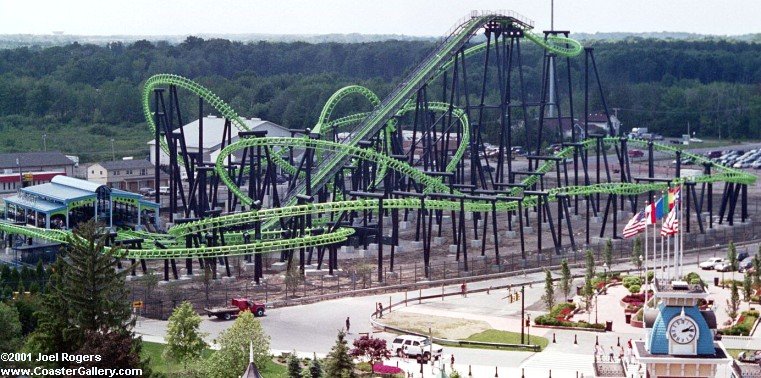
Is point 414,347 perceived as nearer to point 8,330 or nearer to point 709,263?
point 8,330

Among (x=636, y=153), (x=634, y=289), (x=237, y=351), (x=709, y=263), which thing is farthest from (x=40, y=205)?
(x=636, y=153)

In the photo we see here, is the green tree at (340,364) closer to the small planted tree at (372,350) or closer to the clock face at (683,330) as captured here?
the small planted tree at (372,350)

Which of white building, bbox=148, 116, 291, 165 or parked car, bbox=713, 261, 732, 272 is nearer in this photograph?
parked car, bbox=713, 261, 732, 272

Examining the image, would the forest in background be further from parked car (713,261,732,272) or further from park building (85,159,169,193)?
parked car (713,261,732,272)

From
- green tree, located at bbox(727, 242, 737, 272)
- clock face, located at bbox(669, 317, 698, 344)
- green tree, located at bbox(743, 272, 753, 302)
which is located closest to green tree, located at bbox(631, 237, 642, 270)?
green tree, located at bbox(727, 242, 737, 272)

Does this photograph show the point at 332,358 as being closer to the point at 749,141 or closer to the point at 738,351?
the point at 738,351

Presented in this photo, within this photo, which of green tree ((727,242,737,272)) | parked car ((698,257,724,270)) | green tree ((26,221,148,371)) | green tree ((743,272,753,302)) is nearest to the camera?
green tree ((26,221,148,371))
